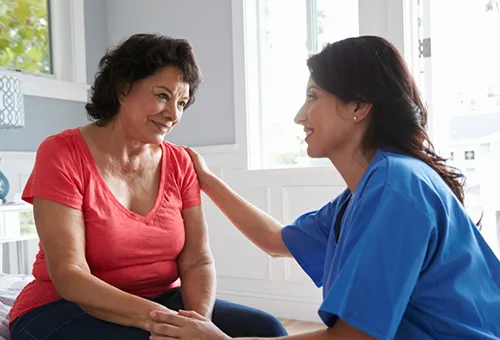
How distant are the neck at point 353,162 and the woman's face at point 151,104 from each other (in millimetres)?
560

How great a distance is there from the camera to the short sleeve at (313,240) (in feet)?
4.60

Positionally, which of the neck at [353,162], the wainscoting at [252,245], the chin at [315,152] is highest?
the chin at [315,152]

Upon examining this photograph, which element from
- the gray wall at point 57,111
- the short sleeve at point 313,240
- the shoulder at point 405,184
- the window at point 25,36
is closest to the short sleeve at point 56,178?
the short sleeve at point 313,240

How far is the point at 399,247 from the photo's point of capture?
87 cm

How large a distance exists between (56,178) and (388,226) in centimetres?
80

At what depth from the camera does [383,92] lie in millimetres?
1059

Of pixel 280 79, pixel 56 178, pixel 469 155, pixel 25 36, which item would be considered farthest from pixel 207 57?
pixel 56 178

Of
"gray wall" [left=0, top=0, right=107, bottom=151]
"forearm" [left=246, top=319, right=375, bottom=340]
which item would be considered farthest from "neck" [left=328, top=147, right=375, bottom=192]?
"gray wall" [left=0, top=0, right=107, bottom=151]

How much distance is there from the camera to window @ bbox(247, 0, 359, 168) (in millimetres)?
3367

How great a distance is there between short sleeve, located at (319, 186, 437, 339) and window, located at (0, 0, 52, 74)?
3090 mm

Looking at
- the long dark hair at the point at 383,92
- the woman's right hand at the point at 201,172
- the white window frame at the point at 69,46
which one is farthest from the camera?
the white window frame at the point at 69,46

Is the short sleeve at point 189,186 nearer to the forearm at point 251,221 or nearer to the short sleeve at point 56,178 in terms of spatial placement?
the forearm at point 251,221

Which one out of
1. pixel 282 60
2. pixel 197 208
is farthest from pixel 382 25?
pixel 197 208

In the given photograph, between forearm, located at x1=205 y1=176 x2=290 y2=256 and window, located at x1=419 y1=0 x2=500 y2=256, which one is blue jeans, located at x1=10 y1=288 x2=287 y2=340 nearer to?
forearm, located at x1=205 y1=176 x2=290 y2=256
